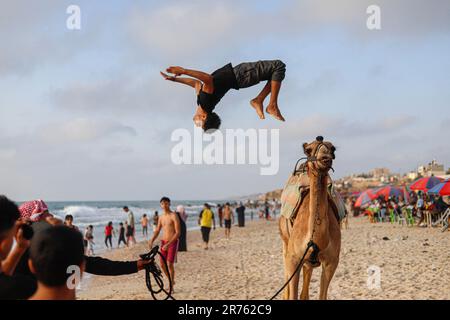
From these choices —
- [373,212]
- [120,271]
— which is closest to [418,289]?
[120,271]

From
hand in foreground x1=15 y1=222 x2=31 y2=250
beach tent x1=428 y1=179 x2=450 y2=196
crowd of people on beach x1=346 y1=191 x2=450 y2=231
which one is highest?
hand in foreground x1=15 y1=222 x2=31 y2=250

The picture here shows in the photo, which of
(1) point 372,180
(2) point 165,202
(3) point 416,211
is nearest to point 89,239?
(2) point 165,202

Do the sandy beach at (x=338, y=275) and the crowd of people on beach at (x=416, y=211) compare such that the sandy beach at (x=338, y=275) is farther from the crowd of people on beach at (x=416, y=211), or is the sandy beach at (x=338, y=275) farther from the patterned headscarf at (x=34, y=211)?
the patterned headscarf at (x=34, y=211)

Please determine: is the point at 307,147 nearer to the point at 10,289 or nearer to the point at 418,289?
the point at 10,289

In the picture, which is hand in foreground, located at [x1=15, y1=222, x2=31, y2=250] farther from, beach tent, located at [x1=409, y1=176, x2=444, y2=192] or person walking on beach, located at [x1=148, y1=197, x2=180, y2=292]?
beach tent, located at [x1=409, y1=176, x2=444, y2=192]

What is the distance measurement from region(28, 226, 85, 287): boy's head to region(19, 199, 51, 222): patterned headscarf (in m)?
2.05

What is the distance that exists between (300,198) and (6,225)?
4809mm

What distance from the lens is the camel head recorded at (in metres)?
6.09

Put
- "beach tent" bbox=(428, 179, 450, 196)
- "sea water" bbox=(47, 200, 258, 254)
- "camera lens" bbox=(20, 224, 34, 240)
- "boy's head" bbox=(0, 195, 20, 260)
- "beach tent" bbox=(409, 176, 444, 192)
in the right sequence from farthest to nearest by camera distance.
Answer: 1. "sea water" bbox=(47, 200, 258, 254)
2. "beach tent" bbox=(409, 176, 444, 192)
3. "beach tent" bbox=(428, 179, 450, 196)
4. "camera lens" bbox=(20, 224, 34, 240)
5. "boy's head" bbox=(0, 195, 20, 260)

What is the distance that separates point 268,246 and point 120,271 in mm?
20908

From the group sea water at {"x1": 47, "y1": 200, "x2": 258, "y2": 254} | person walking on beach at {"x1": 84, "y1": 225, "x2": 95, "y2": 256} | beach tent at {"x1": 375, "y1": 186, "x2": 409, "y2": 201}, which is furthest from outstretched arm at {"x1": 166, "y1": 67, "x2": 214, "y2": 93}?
beach tent at {"x1": 375, "y1": 186, "x2": 409, "y2": 201}

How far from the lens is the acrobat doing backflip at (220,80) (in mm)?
4762

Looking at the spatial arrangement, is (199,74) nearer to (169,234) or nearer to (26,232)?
(26,232)

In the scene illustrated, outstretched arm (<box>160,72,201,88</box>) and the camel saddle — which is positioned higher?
outstretched arm (<box>160,72,201,88</box>)
